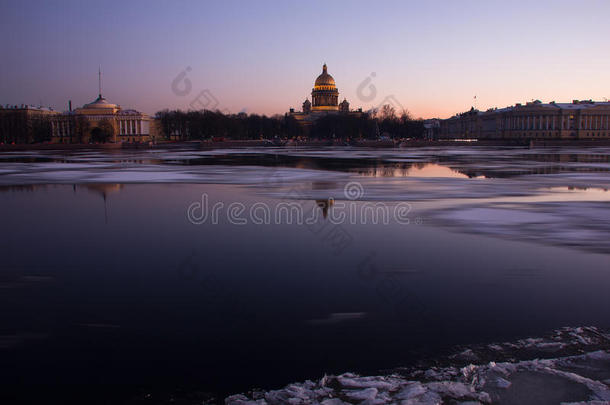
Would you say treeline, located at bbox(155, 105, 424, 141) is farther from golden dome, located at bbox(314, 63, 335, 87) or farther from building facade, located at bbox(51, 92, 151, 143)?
golden dome, located at bbox(314, 63, 335, 87)

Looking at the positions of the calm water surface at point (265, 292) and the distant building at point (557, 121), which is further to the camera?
the distant building at point (557, 121)

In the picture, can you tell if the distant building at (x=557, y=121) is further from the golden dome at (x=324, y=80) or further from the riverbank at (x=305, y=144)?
the golden dome at (x=324, y=80)

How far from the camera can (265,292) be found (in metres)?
6.28

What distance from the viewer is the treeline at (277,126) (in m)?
93.1

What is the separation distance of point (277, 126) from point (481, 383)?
378ft

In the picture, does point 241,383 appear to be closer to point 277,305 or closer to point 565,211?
point 277,305

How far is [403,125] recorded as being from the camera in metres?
106

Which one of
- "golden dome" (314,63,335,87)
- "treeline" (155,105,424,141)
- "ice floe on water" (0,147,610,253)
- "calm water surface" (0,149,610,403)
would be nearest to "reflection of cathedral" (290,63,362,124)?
"golden dome" (314,63,335,87)

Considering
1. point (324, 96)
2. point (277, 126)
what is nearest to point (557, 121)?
point (277, 126)

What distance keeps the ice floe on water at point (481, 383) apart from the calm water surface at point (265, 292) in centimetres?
23

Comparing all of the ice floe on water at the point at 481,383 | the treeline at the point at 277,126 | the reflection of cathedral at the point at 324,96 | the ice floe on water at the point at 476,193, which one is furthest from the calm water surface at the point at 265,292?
the reflection of cathedral at the point at 324,96

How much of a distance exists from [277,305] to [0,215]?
31.0 feet

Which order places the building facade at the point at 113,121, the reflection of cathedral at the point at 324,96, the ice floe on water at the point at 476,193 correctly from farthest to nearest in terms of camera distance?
the reflection of cathedral at the point at 324,96 → the building facade at the point at 113,121 → the ice floe on water at the point at 476,193

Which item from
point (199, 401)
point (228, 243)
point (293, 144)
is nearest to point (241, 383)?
point (199, 401)
